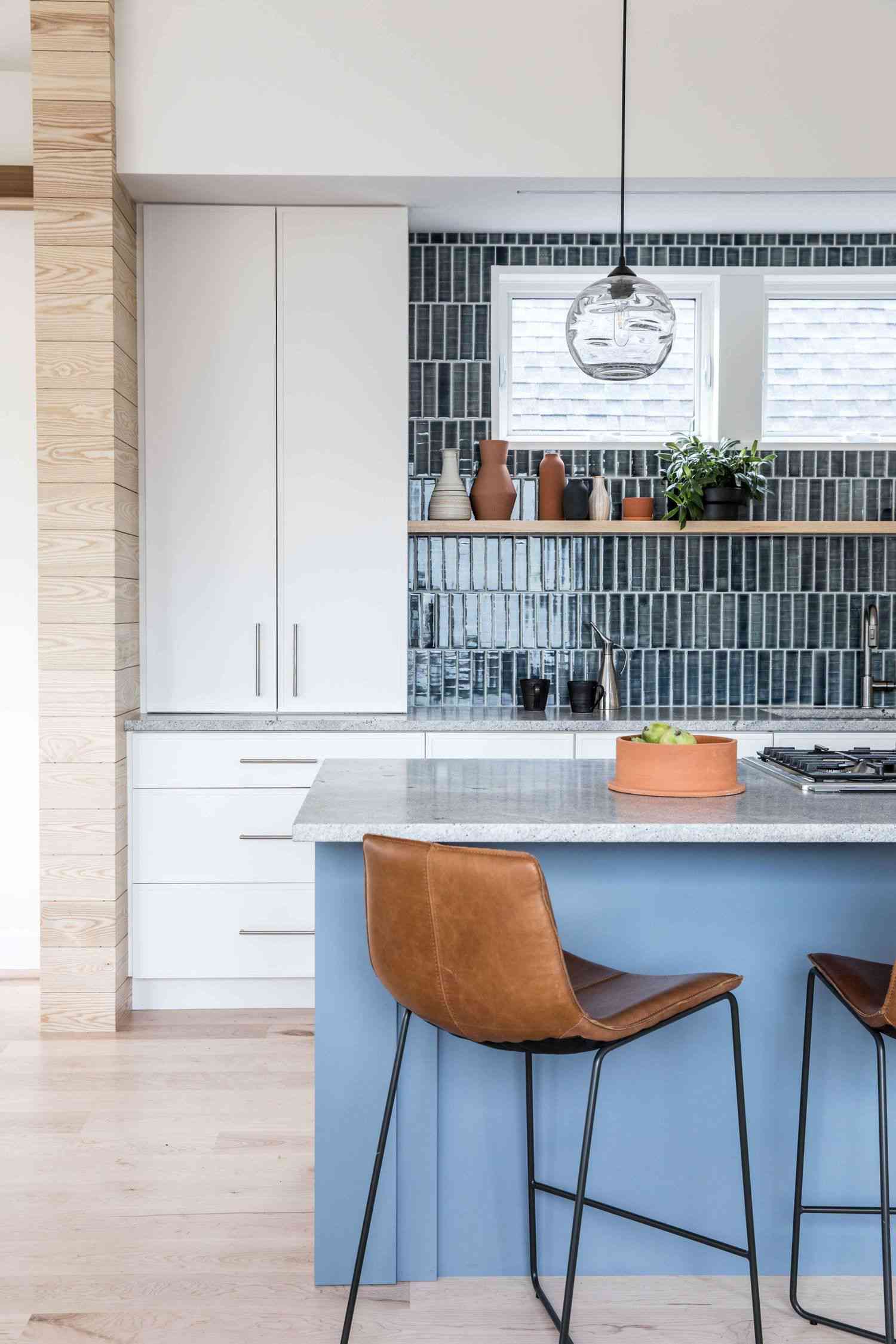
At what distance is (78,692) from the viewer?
3.47 metres

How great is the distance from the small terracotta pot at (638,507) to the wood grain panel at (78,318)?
1857mm

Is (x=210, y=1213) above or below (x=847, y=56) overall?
below

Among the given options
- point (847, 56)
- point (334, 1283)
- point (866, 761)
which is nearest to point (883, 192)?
point (847, 56)

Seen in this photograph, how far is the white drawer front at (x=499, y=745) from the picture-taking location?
12.0 ft

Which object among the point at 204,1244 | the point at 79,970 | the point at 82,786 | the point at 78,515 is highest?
the point at 78,515

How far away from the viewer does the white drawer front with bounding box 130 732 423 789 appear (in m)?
3.63

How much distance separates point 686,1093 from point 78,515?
2405 millimetres

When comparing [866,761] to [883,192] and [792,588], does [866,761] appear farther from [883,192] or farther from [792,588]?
[883,192]

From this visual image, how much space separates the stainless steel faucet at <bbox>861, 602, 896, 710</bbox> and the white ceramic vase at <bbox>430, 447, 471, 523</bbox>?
5.06 ft

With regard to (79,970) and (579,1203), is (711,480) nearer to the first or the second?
(79,970)

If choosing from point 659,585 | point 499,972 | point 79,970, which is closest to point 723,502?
point 659,585

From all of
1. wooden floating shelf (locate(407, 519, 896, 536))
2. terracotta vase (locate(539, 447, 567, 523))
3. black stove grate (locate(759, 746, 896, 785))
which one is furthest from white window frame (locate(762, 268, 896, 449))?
black stove grate (locate(759, 746, 896, 785))

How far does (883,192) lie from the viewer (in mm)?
3762

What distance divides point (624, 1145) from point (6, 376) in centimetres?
330
